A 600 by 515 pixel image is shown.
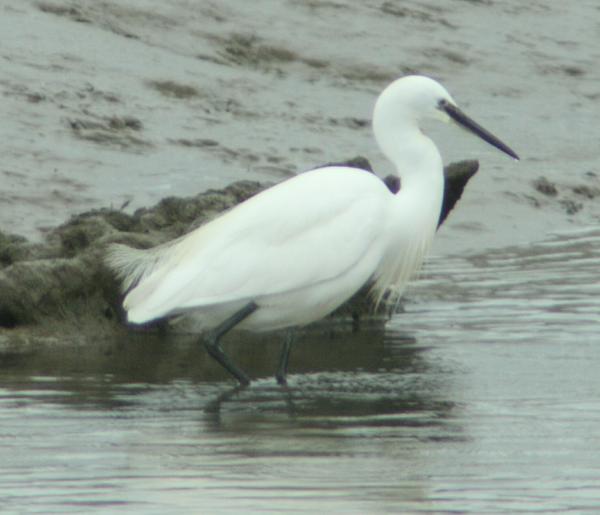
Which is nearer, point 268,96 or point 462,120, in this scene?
point 462,120

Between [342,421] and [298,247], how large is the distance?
4.18 ft

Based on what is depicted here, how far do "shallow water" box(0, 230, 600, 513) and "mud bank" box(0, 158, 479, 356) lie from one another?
28cm

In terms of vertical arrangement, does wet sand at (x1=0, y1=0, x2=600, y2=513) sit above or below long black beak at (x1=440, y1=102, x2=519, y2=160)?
below

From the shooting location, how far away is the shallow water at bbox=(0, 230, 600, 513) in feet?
21.3

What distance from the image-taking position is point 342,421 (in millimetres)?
7938

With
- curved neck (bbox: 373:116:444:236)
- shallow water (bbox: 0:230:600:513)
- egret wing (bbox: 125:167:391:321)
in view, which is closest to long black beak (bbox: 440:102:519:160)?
curved neck (bbox: 373:116:444:236)

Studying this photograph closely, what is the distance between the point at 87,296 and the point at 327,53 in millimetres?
8192

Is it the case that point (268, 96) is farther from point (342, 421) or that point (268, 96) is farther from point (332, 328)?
point (342, 421)

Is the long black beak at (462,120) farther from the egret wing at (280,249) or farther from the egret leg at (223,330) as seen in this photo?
the egret leg at (223,330)

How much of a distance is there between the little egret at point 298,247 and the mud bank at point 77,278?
35.2 inches

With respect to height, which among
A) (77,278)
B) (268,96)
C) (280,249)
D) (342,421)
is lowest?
(268,96)

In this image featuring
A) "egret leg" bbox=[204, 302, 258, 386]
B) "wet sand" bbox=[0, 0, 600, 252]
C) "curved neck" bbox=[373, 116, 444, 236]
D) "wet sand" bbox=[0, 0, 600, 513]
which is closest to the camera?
"wet sand" bbox=[0, 0, 600, 513]

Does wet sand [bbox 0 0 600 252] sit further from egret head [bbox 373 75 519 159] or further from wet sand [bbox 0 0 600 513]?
egret head [bbox 373 75 519 159]

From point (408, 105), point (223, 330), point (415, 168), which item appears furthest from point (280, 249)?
point (408, 105)
